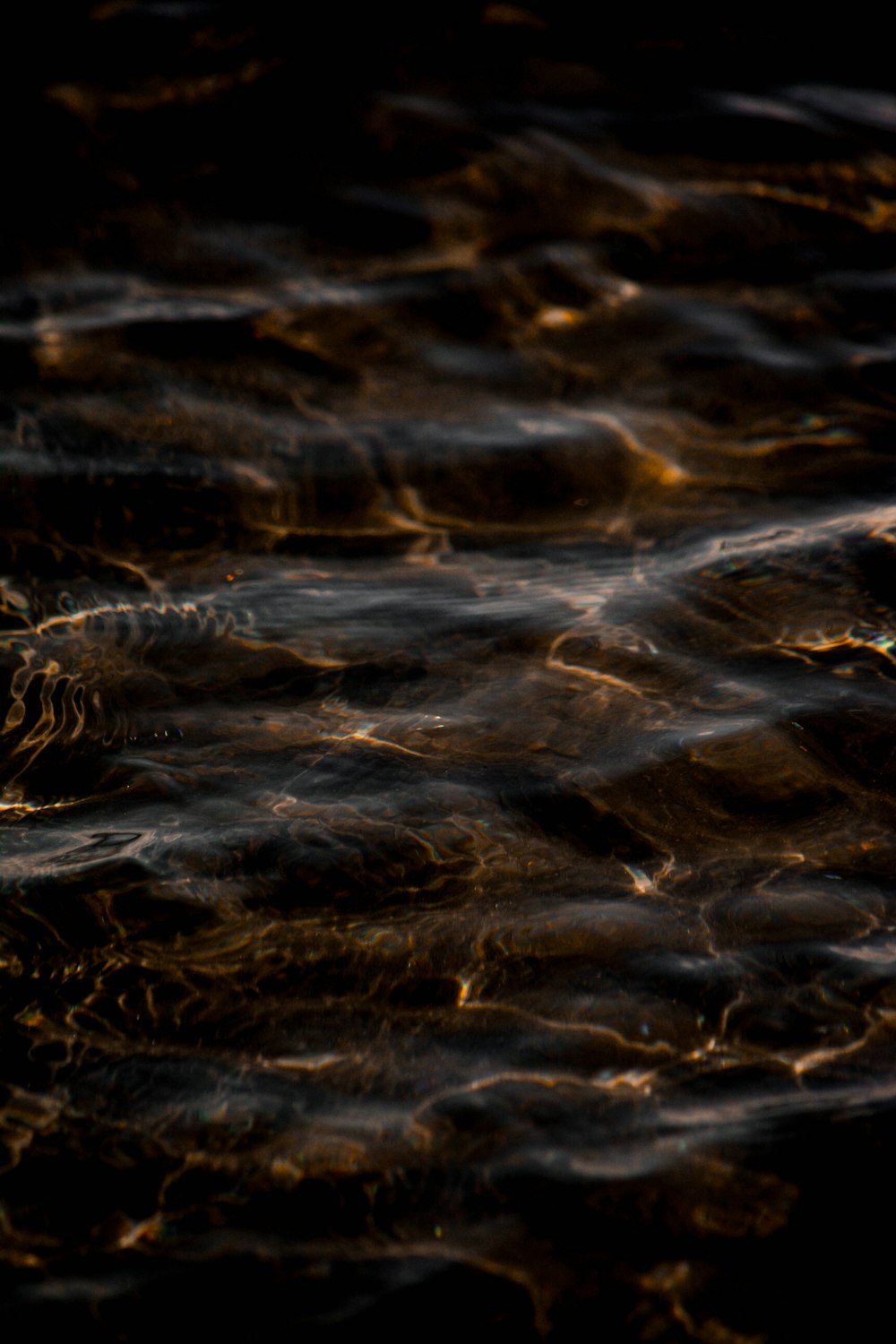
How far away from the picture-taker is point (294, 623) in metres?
3.47

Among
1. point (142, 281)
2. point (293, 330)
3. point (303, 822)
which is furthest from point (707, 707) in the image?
point (142, 281)

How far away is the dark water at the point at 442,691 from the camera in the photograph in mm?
2027

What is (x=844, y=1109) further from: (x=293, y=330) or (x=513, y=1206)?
(x=293, y=330)

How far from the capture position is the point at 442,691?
3221mm

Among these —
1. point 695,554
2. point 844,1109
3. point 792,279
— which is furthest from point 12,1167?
point 792,279

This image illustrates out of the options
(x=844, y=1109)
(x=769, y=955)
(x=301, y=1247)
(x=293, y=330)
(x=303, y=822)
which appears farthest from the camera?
(x=293, y=330)

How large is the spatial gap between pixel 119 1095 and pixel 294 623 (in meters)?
1.60

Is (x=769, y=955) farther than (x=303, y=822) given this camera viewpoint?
No

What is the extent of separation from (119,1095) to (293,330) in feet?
11.3

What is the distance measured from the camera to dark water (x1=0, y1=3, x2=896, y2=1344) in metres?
2.03

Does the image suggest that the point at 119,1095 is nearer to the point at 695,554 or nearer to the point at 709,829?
the point at 709,829

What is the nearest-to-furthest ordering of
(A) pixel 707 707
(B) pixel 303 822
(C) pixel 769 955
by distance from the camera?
(C) pixel 769 955
(B) pixel 303 822
(A) pixel 707 707

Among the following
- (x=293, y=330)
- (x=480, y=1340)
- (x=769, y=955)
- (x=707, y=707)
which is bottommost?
(x=480, y=1340)

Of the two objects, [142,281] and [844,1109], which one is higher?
[142,281]
